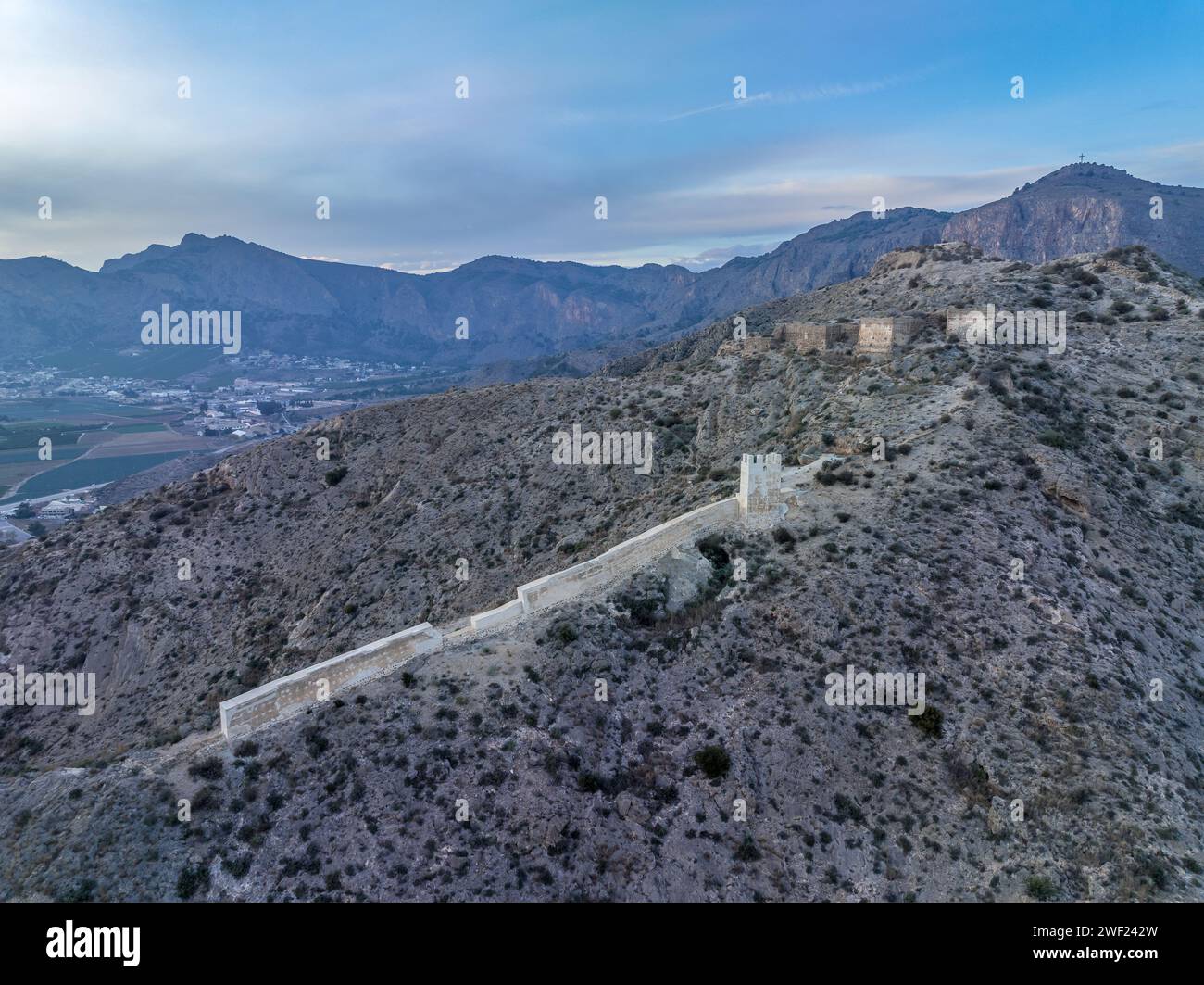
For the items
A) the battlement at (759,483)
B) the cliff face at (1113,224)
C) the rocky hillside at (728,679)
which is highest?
the cliff face at (1113,224)

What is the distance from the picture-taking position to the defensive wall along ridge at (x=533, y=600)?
1567 centimetres

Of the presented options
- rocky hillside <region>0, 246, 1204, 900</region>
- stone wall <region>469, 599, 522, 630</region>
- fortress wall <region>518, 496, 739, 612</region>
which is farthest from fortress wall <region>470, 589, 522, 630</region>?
rocky hillside <region>0, 246, 1204, 900</region>

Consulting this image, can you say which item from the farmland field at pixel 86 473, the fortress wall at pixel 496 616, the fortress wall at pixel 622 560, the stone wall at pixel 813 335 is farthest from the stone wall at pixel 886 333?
the farmland field at pixel 86 473

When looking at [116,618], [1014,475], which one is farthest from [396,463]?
[1014,475]

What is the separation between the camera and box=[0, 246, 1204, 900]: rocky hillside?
1342 centimetres

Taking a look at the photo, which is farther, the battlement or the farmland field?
the farmland field

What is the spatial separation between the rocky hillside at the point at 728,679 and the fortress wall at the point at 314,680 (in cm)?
60

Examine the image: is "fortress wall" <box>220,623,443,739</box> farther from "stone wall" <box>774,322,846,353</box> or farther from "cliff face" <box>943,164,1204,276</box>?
"cliff face" <box>943,164,1204,276</box>

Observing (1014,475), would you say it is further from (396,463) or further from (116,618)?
(116,618)

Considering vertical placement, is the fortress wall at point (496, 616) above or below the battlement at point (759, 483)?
below

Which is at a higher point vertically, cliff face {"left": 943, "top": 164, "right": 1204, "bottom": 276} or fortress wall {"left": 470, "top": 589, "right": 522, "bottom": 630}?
cliff face {"left": 943, "top": 164, "right": 1204, "bottom": 276}

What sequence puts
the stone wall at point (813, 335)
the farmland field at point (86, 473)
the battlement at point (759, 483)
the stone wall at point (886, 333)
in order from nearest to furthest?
the battlement at point (759, 483), the stone wall at point (886, 333), the stone wall at point (813, 335), the farmland field at point (86, 473)

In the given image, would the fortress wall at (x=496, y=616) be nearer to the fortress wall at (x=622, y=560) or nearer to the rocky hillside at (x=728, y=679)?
the fortress wall at (x=622, y=560)

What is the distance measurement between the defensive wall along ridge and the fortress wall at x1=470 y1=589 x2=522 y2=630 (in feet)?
0.09
